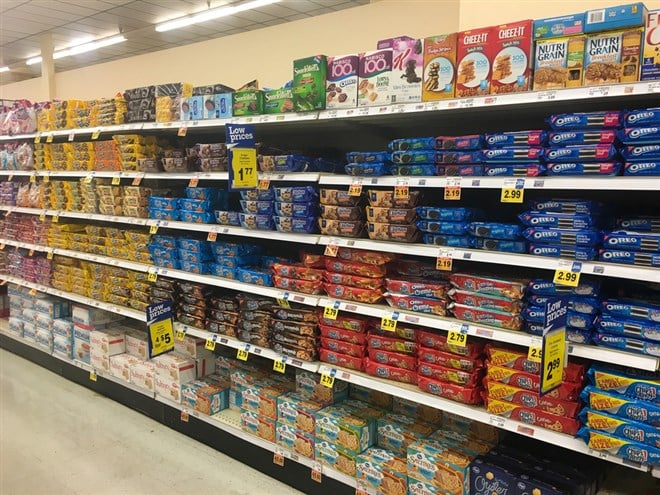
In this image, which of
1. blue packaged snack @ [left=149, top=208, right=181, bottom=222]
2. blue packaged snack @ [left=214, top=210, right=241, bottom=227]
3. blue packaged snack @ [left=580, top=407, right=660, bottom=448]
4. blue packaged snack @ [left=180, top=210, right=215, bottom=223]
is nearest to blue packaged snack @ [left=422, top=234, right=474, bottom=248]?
blue packaged snack @ [left=580, top=407, right=660, bottom=448]

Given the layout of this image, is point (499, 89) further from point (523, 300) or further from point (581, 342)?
point (581, 342)

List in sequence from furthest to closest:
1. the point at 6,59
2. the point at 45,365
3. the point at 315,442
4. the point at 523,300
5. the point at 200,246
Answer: the point at 6,59
the point at 45,365
the point at 200,246
the point at 315,442
the point at 523,300

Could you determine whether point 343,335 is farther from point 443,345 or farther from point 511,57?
point 511,57

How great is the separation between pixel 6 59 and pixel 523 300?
463 inches

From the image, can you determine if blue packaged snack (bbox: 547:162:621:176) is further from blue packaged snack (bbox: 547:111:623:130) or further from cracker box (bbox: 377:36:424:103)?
cracker box (bbox: 377:36:424:103)

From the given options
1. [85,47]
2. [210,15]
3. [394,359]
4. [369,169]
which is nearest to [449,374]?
[394,359]

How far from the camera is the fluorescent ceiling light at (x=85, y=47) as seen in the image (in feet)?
27.9

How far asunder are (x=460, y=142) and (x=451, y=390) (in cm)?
115

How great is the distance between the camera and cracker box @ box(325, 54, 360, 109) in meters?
2.51

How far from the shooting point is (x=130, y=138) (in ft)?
12.5

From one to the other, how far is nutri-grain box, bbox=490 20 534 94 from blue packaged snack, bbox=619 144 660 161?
45 cm

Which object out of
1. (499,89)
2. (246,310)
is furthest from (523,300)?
(246,310)

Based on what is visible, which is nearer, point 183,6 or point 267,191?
point 267,191

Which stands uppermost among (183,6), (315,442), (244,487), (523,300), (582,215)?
(183,6)
